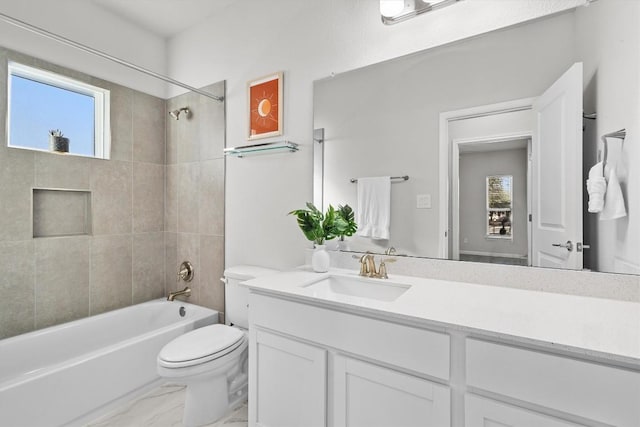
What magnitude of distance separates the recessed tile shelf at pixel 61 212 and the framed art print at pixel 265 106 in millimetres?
1330

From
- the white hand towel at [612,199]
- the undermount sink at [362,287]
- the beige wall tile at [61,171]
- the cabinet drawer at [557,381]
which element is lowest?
the cabinet drawer at [557,381]

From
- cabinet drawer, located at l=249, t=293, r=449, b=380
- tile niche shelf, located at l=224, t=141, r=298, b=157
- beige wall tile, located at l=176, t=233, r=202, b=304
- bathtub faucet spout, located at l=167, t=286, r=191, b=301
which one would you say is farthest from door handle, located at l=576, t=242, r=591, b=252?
bathtub faucet spout, located at l=167, t=286, r=191, b=301

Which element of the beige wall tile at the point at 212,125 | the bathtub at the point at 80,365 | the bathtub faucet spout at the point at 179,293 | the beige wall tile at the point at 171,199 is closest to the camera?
the bathtub at the point at 80,365

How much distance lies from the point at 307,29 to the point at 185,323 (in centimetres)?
210

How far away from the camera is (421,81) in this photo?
60.5 inches

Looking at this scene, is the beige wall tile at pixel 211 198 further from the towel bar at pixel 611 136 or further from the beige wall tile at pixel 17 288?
the towel bar at pixel 611 136

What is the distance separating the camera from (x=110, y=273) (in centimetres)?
234

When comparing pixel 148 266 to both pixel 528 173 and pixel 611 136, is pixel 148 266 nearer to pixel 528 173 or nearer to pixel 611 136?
pixel 528 173

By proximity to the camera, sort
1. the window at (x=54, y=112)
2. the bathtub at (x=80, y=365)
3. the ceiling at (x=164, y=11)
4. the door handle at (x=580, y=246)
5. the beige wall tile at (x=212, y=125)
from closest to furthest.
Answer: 1. the door handle at (x=580, y=246)
2. the bathtub at (x=80, y=365)
3. the window at (x=54, y=112)
4. the ceiling at (x=164, y=11)
5. the beige wall tile at (x=212, y=125)

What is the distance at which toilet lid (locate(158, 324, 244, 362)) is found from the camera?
1.52 metres

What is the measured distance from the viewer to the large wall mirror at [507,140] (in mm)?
1146

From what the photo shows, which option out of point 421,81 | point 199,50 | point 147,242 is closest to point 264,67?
point 199,50

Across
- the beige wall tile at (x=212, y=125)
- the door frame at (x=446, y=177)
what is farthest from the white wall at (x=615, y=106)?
the beige wall tile at (x=212, y=125)

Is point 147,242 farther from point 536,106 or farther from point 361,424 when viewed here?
point 536,106
